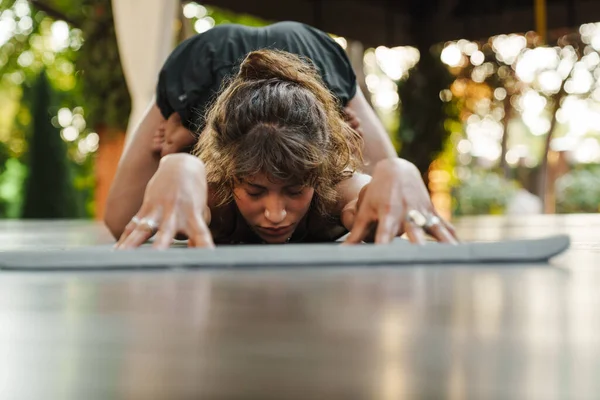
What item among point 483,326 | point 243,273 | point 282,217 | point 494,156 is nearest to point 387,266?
point 243,273

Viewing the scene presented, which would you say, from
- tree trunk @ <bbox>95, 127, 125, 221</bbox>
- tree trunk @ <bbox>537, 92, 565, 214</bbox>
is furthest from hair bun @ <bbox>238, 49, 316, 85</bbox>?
tree trunk @ <bbox>537, 92, 565, 214</bbox>

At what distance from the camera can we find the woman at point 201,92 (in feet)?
Result: 6.82

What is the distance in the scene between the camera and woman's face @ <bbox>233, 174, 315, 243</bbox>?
150 centimetres

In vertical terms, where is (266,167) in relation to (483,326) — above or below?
above

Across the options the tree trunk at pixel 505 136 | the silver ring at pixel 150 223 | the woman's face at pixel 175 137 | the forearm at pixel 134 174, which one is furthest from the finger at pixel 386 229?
the tree trunk at pixel 505 136

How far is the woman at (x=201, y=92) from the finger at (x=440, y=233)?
71 cm

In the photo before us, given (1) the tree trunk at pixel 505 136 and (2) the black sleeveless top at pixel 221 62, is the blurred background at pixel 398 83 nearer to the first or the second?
(1) the tree trunk at pixel 505 136

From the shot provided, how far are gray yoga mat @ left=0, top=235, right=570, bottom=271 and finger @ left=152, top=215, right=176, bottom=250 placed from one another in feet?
0.31

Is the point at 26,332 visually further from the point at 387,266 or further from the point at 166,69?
the point at 166,69

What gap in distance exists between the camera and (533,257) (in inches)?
45.0

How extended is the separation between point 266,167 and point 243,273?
50cm

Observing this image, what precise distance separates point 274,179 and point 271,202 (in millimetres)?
53

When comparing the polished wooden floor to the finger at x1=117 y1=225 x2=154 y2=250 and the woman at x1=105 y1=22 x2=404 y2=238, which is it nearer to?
the finger at x1=117 y1=225 x2=154 y2=250

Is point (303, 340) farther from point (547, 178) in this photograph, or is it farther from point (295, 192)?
point (547, 178)
